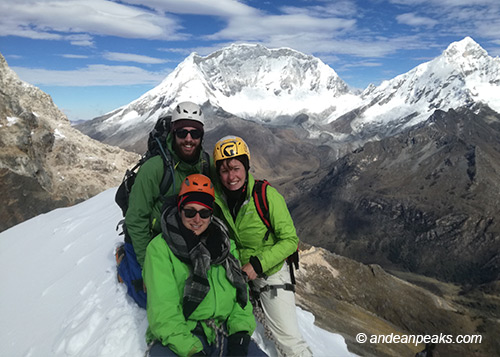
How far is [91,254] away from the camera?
535 inches

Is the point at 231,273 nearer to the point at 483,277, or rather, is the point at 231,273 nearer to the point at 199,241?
the point at 199,241

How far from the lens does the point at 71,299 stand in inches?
429

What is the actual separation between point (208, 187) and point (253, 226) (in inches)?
72.7

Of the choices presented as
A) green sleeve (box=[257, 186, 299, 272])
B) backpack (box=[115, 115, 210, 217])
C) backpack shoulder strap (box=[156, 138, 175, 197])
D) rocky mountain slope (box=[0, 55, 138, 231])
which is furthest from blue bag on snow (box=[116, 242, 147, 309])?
rocky mountain slope (box=[0, 55, 138, 231])

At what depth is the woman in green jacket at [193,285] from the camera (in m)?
6.89

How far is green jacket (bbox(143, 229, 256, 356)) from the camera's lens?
6.82m

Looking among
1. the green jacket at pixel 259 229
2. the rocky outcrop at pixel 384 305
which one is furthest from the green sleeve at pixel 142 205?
the rocky outcrop at pixel 384 305

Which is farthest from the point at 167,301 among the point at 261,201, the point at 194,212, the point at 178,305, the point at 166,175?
the point at 261,201

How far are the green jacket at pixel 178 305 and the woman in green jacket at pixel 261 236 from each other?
3.14 ft

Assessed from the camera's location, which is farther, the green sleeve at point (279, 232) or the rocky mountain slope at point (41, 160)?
the rocky mountain slope at point (41, 160)

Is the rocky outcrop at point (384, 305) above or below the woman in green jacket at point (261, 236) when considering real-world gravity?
below

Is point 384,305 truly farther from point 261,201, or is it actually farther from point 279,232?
point 261,201

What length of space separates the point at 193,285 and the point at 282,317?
116 inches

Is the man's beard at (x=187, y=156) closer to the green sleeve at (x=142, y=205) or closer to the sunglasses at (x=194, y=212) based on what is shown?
the green sleeve at (x=142, y=205)
